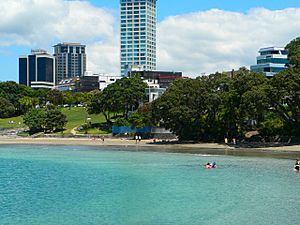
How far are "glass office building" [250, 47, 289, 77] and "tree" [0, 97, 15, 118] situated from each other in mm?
74894

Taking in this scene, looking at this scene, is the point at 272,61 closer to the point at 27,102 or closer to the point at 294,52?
the point at 294,52

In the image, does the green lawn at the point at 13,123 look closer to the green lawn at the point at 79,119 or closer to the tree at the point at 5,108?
the tree at the point at 5,108

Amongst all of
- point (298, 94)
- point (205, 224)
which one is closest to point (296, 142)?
point (298, 94)

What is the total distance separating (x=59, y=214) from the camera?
31828 mm

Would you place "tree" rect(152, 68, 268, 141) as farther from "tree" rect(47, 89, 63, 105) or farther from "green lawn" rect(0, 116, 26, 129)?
"tree" rect(47, 89, 63, 105)

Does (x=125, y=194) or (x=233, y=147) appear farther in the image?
(x=233, y=147)

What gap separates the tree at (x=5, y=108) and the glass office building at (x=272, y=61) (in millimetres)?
74894

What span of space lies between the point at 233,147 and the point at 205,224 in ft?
170

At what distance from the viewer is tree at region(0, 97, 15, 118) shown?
151875mm

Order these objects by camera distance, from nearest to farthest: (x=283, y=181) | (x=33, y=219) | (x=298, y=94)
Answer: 1. (x=33, y=219)
2. (x=283, y=181)
3. (x=298, y=94)

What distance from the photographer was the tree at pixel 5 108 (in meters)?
152

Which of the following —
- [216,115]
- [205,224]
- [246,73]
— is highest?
[246,73]

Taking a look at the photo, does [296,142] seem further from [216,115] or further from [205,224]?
[205,224]

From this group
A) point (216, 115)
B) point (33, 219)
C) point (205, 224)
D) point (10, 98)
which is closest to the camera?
point (205, 224)
